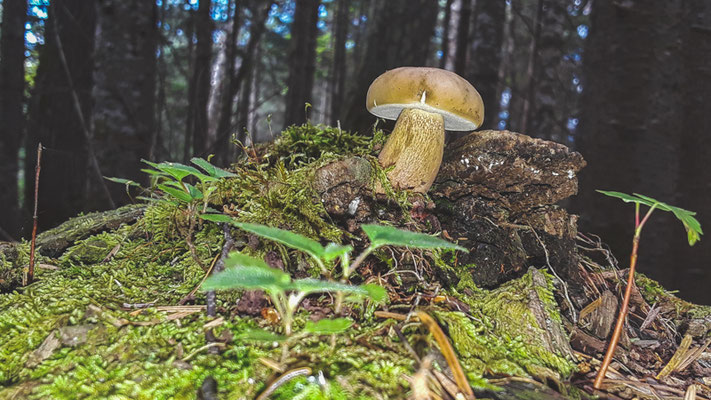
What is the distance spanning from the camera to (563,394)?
98cm

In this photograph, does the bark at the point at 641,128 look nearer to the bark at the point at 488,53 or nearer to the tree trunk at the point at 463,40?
the bark at the point at 488,53

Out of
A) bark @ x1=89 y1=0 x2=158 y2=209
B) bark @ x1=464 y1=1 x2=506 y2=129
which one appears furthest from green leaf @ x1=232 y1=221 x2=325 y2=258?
bark @ x1=464 y1=1 x2=506 y2=129

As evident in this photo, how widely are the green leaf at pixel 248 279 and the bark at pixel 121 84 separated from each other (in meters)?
4.10

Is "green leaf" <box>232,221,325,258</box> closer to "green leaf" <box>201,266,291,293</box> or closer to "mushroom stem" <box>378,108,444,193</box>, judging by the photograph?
"green leaf" <box>201,266,291,293</box>

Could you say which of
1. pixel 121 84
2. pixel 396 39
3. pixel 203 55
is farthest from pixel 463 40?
pixel 121 84

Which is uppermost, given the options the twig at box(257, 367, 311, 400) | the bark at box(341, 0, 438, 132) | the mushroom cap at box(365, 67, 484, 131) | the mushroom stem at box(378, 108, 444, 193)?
the bark at box(341, 0, 438, 132)

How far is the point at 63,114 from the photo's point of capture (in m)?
7.02

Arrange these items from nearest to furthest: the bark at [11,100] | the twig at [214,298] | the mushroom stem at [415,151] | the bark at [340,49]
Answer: the twig at [214,298]
the mushroom stem at [415,151]
the bark at [11,100]
the bark at [340,49]

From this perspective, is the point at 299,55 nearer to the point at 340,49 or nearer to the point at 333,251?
the point at 340,49

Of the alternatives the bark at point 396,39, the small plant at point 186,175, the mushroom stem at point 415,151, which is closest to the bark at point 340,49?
the bark at point 396,39

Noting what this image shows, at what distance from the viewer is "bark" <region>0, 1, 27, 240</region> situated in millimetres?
6219

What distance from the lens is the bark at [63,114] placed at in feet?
20.6

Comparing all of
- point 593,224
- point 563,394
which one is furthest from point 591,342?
point 593,224

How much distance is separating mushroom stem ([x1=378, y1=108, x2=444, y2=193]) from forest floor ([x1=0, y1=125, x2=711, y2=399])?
9cm
